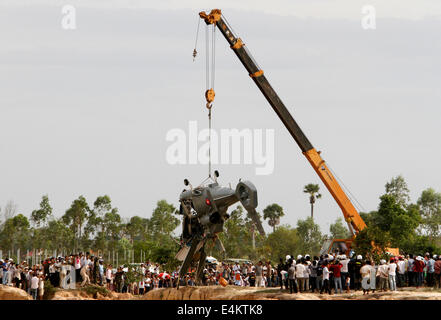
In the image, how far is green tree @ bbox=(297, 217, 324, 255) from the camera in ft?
337

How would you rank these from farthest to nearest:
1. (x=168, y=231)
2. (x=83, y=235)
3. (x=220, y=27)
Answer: (x=168, y=231) < (x=83, y=235) < (x=220, y=27)

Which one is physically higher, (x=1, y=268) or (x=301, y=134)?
(x=301, y=134)

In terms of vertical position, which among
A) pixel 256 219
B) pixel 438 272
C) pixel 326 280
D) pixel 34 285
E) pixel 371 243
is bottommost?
pixel 34 285

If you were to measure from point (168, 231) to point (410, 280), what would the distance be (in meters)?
75.8

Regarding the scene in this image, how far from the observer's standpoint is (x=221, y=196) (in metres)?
33.8

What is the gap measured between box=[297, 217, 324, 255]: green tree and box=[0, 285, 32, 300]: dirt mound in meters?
71.0

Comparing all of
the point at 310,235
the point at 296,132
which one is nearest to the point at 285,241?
the point at 310,235

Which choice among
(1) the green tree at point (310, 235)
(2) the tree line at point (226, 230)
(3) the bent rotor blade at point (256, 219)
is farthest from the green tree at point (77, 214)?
(3) the bent rotor blade at point (256, 219)

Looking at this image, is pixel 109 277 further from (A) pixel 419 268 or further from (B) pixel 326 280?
(A) pixel 419 268

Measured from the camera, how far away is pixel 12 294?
33.9 metres

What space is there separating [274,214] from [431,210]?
27292 mm

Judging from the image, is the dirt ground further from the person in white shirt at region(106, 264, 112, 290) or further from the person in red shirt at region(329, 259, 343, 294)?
the person in white shirt at region(106, 264, 112, 290)
